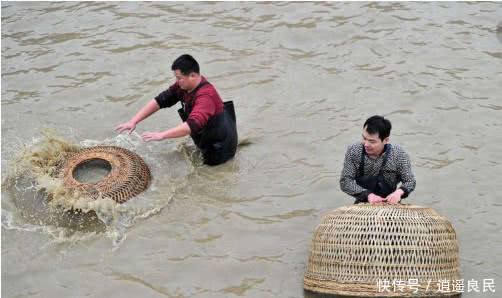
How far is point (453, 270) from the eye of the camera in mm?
4742

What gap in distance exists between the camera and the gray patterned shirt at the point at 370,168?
5.25 metres

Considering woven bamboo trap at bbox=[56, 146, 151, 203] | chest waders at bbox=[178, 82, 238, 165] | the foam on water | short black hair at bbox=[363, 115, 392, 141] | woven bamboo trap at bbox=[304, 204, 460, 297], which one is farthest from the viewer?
chest waders at bbox=[178, 82, 238, 165]

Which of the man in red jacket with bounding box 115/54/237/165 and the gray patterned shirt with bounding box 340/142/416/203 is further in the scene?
the man in red jacket with bounding box 115/54/237/165

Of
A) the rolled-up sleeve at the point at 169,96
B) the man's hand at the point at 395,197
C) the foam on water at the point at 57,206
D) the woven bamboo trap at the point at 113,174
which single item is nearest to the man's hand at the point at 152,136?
the woven bamboo trap at the point at 113,174

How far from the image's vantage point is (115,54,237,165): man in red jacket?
248 inches

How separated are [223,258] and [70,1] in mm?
6933

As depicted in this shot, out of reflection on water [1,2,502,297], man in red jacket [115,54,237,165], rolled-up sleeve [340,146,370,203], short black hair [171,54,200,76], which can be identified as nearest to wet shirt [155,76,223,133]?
man in red jacket [115,54,237,165]

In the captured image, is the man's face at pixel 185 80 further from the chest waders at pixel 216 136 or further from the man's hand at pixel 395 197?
the man's hand at pixel 395 197

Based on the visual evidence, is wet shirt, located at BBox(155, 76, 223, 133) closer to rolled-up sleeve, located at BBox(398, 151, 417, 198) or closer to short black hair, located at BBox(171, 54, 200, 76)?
short black hair, located at BBox(171, 54, 200, 76)

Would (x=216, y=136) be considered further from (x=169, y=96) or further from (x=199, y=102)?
(x=169, y=96)

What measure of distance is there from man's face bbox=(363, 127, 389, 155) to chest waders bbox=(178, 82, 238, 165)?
6.13 feet

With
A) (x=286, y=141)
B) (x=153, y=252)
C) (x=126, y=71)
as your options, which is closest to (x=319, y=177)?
(x=286, y=141)

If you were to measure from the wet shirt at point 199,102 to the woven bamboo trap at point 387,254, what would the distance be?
1.96 metres

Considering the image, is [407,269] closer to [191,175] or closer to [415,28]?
[191,175]
